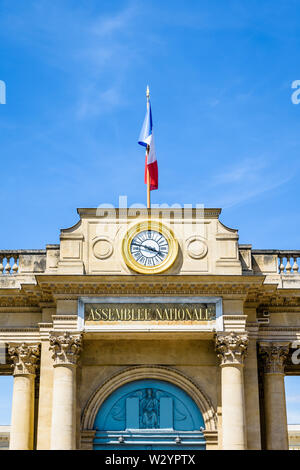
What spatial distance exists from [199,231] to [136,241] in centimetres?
229

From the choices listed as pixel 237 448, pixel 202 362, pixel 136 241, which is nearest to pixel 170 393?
pixel 202 362

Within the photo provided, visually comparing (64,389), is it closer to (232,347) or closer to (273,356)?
(232,347)

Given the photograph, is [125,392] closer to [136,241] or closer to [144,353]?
[144,353]

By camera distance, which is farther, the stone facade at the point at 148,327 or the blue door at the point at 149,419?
the blue door at the point at 149,419

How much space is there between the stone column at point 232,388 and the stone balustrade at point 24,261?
7099mm

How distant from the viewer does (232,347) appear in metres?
29.4

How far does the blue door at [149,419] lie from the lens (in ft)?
98.1

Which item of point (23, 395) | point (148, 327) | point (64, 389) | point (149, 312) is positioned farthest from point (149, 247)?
point (23, 395)

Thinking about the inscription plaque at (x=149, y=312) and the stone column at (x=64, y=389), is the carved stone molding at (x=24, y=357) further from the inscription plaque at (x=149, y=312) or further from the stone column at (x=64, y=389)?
the inscription plaque at (x=149, y=312)

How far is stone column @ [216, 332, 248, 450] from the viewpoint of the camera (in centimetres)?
2845

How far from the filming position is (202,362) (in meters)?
30.7

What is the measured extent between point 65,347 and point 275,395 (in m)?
7.63

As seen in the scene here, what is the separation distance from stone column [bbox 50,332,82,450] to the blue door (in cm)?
179

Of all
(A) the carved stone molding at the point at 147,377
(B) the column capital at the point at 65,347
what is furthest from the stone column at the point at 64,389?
(A) the carved stone molding at the point at 147,377
